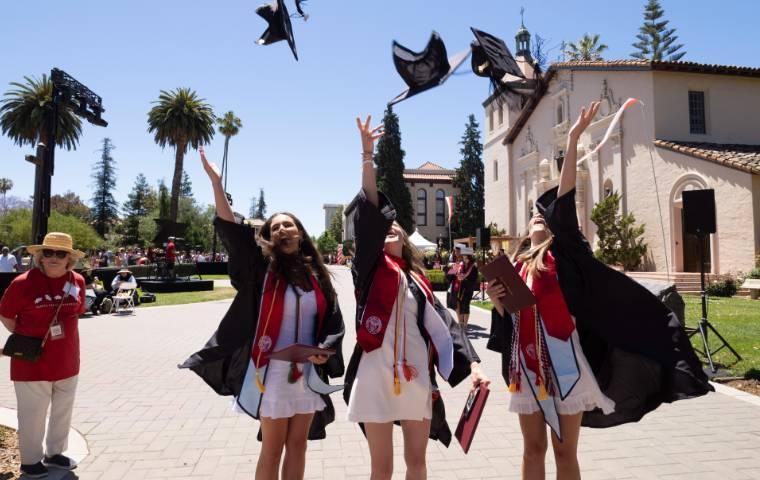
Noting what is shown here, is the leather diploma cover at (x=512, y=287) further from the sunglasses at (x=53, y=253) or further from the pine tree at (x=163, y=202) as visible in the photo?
the pine tree at (x=163, y=202)

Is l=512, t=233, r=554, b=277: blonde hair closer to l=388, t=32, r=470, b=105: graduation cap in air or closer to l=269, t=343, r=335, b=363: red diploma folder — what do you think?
l=388, t=32, r=470, b=105: graduation cap in air

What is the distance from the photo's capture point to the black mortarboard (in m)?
3.30

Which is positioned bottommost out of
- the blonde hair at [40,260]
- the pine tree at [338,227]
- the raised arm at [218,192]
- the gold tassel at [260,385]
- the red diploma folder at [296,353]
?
the gold tassel at [260,385]

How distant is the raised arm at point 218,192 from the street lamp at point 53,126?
13.2m

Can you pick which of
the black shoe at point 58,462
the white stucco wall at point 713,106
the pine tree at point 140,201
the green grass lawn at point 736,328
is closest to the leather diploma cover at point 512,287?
the black shoe at point 58,462

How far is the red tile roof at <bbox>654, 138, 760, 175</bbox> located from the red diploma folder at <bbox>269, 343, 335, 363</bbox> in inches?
817

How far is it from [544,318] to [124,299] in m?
17.0

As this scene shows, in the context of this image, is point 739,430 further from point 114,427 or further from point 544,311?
point 114,427

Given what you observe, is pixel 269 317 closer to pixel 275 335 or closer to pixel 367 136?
pixel 275 335

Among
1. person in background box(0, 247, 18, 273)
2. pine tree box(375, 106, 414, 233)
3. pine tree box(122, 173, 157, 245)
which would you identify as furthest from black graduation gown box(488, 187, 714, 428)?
pine tree box(122, 173, 157, 245)

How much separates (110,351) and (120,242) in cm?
7712

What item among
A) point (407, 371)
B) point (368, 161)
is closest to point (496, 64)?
point (368, 161)

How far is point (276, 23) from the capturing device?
3.31 m

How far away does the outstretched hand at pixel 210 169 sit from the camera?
10.2 ft
